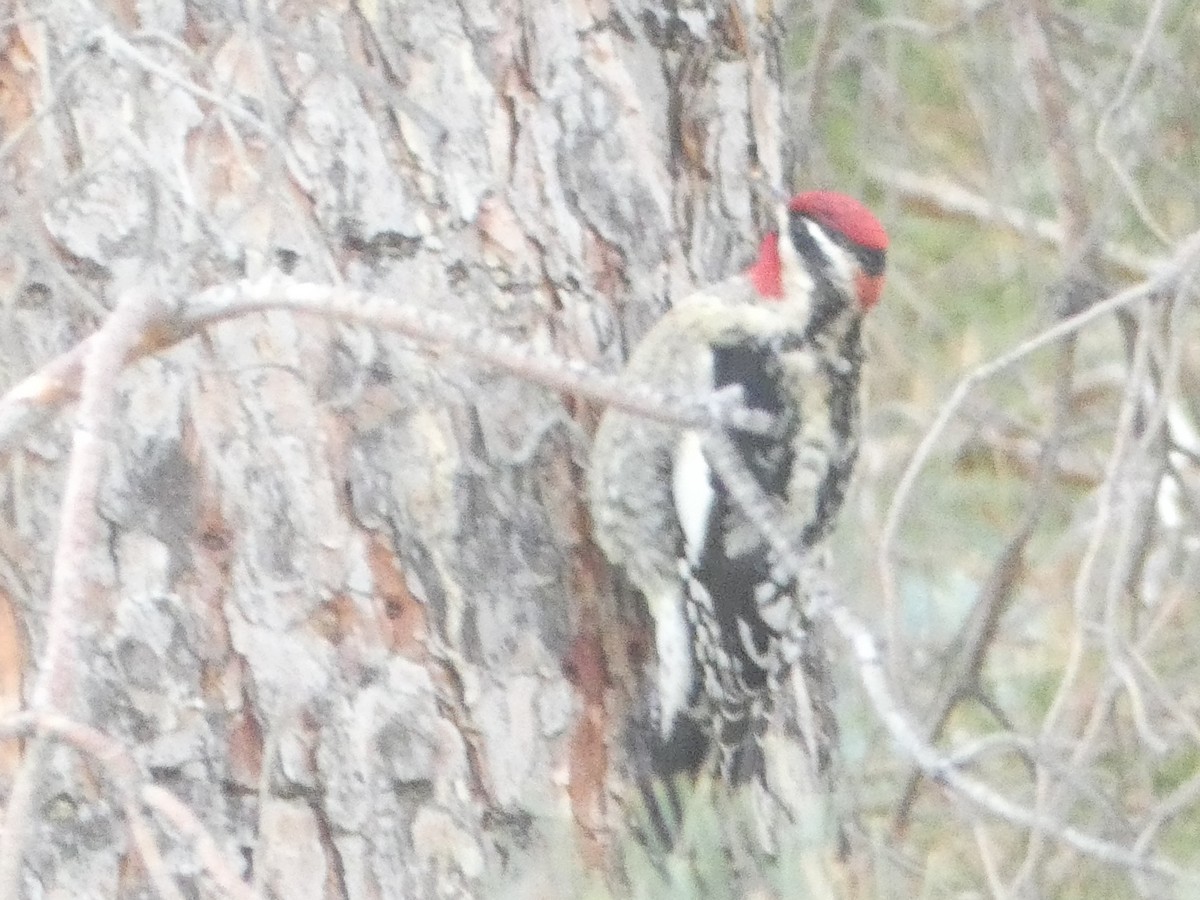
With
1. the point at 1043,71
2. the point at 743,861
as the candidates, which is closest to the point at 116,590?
the point at 743,861

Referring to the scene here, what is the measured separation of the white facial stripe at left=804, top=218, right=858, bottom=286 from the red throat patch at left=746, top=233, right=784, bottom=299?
0.15 ft

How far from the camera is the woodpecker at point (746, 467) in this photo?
2025 mm

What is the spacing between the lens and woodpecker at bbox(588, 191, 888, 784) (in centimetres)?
203

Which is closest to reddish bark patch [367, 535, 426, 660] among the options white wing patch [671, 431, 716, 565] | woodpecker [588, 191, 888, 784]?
woodpecker [588, 191, 888, 784]

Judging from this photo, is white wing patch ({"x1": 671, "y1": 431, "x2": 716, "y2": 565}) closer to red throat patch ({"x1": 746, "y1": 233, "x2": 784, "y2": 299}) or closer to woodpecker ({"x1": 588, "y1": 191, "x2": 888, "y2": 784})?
woodpecker ({"x1": 588, "y1": 191, "x2": 888, "y2": 784})

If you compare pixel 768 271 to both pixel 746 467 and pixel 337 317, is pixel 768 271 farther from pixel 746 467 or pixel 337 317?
pixel 337 317

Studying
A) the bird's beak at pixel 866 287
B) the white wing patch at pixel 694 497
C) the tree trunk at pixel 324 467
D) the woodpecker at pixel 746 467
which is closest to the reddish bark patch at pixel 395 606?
the tree trunk at pixel 324 467

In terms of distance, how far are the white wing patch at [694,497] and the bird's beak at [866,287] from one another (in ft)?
0.84

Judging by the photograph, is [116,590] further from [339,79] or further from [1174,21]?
[1174,21]

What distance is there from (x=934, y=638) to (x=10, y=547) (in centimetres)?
174

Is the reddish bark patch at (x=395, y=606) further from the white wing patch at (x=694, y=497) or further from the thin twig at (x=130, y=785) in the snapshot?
the thin twig at (x=130, y=785)

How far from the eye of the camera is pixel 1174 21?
2916 mm

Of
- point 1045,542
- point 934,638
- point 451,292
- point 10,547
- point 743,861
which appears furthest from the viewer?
point 1045,542

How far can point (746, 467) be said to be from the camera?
195cm
